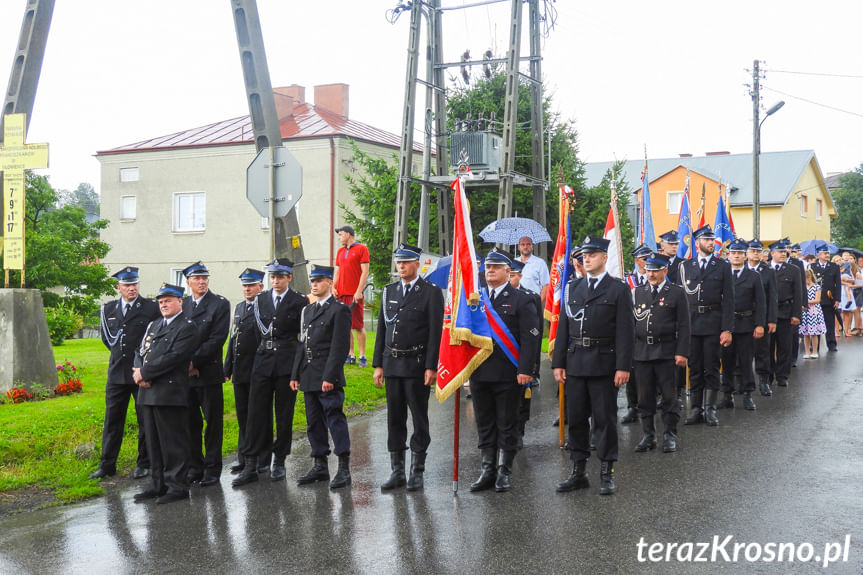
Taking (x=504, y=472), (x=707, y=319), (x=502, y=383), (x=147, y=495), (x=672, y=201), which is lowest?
(x=147, y=495)

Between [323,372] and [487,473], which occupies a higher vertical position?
[323,372]

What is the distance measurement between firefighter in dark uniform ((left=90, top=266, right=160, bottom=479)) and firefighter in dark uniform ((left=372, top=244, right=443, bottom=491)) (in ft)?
7.90

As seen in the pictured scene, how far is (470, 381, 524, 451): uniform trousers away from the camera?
7.52 meters

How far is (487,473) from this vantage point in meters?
7.36

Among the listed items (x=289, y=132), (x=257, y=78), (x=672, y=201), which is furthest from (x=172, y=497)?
(x=672, y=201)

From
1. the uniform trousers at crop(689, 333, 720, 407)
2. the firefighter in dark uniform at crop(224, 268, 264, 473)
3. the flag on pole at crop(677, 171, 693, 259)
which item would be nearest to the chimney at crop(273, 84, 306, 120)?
the flag on pole at crop(677, 171, 693, 259)

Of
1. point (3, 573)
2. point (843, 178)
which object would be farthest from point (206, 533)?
point (843, 178)

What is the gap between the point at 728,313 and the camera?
1048 centimetres

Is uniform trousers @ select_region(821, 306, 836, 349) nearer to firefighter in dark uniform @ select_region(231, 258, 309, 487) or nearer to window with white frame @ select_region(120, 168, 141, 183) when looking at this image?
firefighter in dark uniform @ select_region(231, 258, 309, 487)

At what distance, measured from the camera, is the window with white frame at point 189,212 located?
3538 cm

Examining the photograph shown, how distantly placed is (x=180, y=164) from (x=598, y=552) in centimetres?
3260

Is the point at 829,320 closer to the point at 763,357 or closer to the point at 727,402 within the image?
the point at 763,357

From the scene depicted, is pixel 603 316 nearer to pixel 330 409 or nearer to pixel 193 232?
pixel 330 409

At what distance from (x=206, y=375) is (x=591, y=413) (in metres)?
3.50
